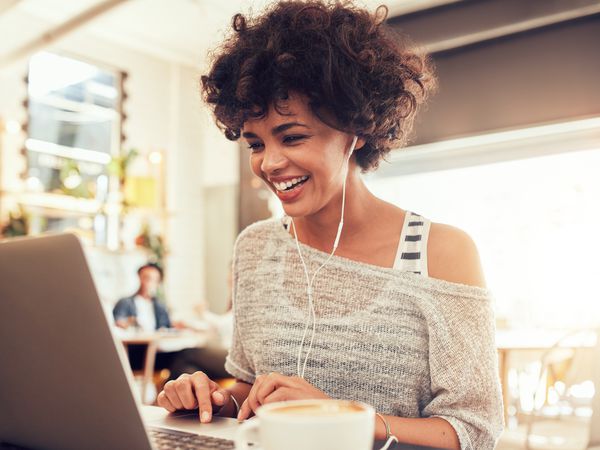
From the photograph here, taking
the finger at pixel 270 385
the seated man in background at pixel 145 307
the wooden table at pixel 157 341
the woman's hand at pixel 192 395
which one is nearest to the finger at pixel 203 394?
the woman's hand at pixel 192 395

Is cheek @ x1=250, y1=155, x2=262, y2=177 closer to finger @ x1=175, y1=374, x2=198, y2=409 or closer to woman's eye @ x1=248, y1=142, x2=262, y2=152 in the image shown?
woman's eye @ x1=248, y1=142, x2=262, y2=152

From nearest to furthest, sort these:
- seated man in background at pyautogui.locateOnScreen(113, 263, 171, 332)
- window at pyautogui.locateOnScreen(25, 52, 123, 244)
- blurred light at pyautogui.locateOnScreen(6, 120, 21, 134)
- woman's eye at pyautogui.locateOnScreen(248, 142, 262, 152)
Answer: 1. woman's eye at pyautogui.locateOnScreen(248, 142, 262, 152)
2. seated man in background at pyautogui.locateOnScreen(113, 263, 171, 332)
3. blurred light at pyautogui.locateOnScreen(6, 120, 21, 134)
4. window at pyautogui.locateOnScreen(25, 52, 123, 244)

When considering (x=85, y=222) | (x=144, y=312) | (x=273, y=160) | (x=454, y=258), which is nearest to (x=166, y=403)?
(x=273, y=160)

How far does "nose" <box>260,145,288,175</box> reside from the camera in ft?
3.66

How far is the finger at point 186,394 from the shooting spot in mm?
976

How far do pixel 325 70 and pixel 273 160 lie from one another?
0.18 meters

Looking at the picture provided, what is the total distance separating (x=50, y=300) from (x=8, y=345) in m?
0.15

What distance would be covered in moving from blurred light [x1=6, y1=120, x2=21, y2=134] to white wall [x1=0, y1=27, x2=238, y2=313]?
122 cm

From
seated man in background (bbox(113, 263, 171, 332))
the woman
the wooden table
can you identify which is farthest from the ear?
seated man in background (bbox(113, 263, 171, 332))

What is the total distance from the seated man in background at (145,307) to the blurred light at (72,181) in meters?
1.36

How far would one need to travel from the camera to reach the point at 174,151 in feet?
26.7

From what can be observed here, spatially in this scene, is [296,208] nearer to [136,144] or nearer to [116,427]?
[116,427]

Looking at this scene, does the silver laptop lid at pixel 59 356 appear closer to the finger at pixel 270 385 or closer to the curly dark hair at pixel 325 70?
the finger at pixel 270 385

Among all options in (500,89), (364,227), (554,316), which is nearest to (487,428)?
(364,227)
